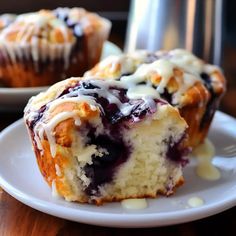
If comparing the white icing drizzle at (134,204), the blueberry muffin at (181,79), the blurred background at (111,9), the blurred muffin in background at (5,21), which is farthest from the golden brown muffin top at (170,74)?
the blurred background at (111,9)

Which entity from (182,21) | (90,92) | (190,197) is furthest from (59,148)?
(182,21)

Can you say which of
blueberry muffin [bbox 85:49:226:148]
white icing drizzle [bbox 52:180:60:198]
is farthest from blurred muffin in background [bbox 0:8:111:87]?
white icing drizzle [bbox 52:180:60:198]

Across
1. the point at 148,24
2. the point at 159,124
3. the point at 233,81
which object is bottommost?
the point at 233,81

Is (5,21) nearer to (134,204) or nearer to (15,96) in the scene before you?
(15,96)

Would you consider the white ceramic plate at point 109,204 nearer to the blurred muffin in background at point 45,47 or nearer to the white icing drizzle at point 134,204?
the white icing drizzle at point 134,204

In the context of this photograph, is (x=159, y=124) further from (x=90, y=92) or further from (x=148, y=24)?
(x=148, y=24)
